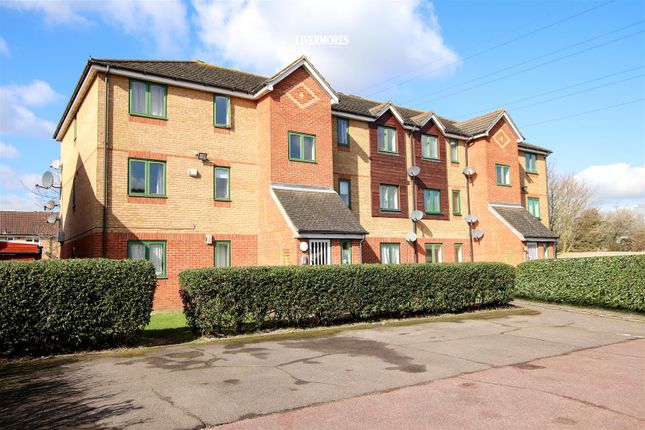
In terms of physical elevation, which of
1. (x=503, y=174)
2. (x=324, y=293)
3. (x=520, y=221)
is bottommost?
(x=324, y=293)

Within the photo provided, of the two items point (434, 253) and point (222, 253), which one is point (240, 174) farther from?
point (434, 253)

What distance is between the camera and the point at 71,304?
927 centimetres

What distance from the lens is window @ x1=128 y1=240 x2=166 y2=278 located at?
52.0 feet

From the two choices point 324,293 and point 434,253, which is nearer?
point 324,293

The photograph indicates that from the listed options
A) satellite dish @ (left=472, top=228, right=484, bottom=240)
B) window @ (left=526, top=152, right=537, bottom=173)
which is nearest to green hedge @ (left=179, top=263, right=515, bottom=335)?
satellite dish @ (left=472, top=228, right=484, bottom=240)

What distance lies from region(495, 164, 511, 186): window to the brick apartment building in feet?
9.24

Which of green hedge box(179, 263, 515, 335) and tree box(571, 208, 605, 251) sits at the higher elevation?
tree box(571, 208, 605, 251)

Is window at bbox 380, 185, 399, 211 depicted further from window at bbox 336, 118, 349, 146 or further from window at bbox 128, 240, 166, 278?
window at bbox 128, 240, 166, 278

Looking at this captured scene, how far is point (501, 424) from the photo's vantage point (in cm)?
539

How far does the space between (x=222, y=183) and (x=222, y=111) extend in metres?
2.76

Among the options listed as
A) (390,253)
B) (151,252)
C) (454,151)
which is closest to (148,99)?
(151,252)

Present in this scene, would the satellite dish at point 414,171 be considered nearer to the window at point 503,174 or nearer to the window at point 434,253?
the window at point 434,253

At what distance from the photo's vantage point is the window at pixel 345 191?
2103 cm

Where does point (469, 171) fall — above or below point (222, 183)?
above
